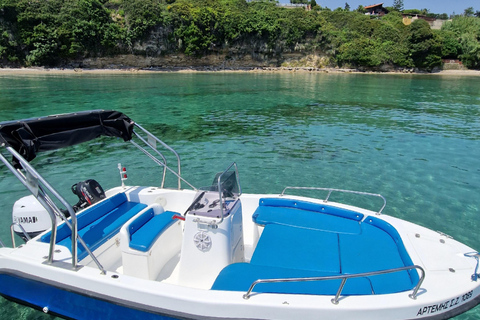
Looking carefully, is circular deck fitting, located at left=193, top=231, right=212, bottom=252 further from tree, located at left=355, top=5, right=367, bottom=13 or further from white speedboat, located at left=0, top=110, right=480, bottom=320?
tree, located at left=355, top=5, right=367, bottom=13

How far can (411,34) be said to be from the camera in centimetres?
7369

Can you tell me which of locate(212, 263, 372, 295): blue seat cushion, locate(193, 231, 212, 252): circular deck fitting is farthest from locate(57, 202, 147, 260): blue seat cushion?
locate(212, 263, 372, 295): blue seat cushion

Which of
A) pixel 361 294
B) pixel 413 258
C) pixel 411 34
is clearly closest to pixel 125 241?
pixel 361 294

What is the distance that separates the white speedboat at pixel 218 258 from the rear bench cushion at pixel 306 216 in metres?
0.02

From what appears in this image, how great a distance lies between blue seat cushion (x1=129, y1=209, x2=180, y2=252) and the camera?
4055 millimetres

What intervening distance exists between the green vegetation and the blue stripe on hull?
66.0 metres

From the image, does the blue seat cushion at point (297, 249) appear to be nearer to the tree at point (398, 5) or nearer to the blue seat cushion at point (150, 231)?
the blue seat cushion at point (150, 231)

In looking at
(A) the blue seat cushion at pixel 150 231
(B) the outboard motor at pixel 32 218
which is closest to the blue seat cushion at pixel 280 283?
(A) the blue seat cushion at pixel 150 231

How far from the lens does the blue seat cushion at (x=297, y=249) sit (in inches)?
148

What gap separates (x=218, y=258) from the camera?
399 centimetres

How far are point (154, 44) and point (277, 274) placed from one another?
72.6m

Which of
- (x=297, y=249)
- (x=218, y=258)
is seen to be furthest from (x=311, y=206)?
(x=218, y=258)

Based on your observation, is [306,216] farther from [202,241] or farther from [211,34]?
[211,34]

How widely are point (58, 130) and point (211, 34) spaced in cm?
7332
